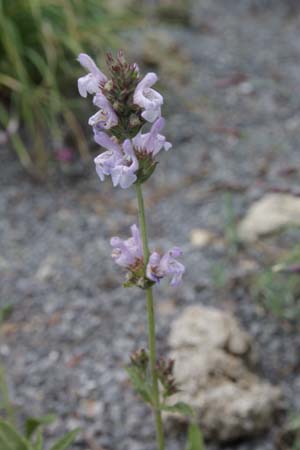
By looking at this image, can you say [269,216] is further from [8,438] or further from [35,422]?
[8,438]

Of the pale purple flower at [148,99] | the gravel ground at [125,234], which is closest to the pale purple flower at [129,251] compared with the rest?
the pale purple flower at [148,99]

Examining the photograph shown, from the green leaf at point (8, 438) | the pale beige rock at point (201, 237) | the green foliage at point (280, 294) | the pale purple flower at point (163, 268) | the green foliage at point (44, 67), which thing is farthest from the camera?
the green foliage at point (44, 67)

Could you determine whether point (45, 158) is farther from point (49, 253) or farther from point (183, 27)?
point (183, 27)

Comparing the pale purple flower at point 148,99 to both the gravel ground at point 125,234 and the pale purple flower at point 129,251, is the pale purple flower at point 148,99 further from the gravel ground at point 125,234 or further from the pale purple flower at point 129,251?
the gravel ground at point 125,234

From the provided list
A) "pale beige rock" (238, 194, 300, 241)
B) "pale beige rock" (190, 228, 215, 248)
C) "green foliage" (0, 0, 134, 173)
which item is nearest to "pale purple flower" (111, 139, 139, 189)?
"pale beige rock" (238, 194, 300, 241)

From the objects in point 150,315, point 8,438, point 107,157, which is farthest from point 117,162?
point 8,438

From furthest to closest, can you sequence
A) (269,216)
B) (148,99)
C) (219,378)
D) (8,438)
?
(269,216) → (219,378) → (8,438) → (148,99)

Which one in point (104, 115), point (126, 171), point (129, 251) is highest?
point (104, 115)
